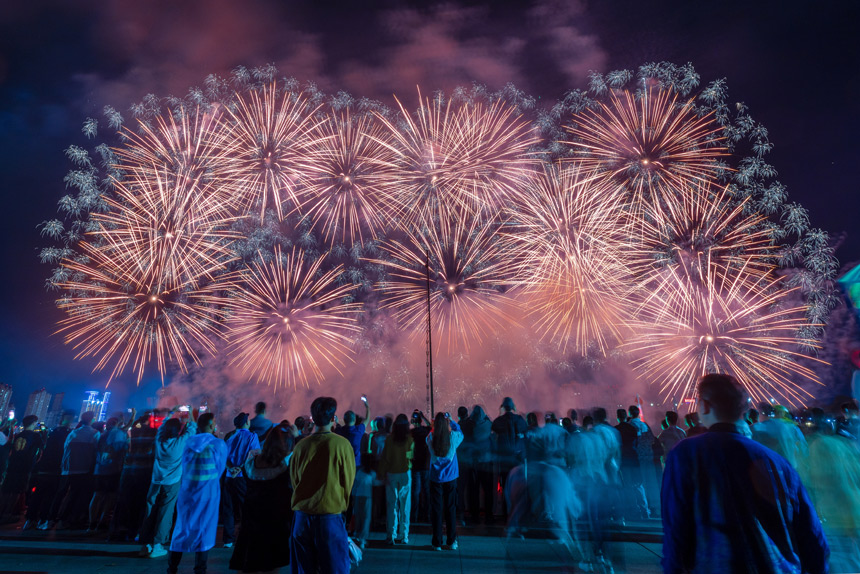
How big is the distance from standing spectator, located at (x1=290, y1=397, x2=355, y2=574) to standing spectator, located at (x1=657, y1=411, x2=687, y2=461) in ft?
23.5

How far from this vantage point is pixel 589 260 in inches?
703

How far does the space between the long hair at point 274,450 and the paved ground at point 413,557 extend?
6.85 ft

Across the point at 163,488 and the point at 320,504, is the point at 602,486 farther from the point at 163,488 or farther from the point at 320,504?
the point at 163,488

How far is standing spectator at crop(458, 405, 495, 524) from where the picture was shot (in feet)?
29.8

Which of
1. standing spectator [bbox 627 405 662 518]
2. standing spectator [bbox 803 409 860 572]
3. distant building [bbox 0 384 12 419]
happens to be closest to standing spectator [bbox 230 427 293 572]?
standing spectator [bbox 803 409 860 572]

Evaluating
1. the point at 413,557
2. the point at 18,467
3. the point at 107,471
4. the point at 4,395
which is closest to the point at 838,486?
the point at 413,557

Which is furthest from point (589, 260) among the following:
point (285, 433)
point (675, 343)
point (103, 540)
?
point (103, 540)

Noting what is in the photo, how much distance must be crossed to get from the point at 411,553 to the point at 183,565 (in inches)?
126

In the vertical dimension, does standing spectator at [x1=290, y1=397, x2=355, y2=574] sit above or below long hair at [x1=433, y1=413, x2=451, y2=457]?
below

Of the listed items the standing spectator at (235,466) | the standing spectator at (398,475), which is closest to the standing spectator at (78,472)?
the standing spectator at (235,466)

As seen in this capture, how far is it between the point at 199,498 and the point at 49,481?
5432mm

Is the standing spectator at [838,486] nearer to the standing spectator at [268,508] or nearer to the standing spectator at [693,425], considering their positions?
the standing spectator at [693,425]

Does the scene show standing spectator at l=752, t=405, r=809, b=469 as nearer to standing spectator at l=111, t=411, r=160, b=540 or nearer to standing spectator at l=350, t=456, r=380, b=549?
standing spectator at l=350, t=456, r=380, b=549

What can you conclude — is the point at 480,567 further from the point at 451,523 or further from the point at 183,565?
the point at 183,565
